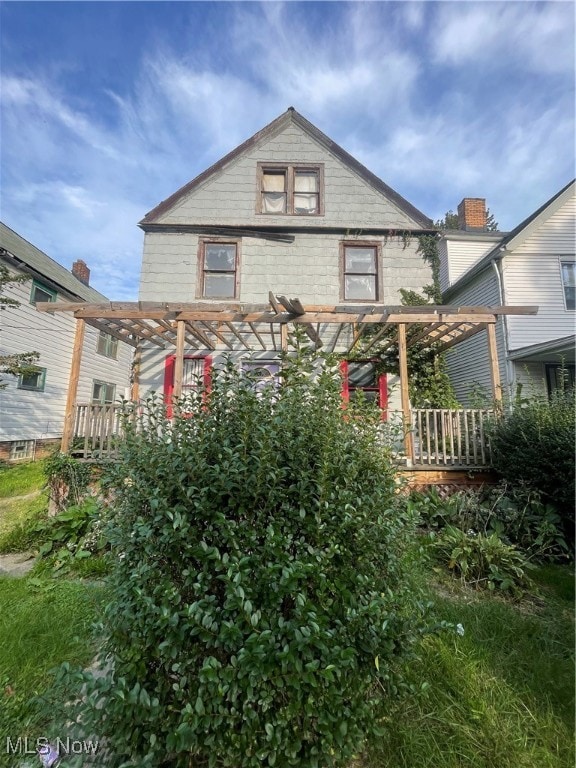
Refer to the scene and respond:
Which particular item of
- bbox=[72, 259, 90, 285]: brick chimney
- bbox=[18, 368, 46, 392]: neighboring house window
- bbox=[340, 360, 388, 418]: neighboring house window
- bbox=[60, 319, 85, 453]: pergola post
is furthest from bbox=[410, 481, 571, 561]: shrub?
bbox=[72, 259, 90, 285]: brick chimney

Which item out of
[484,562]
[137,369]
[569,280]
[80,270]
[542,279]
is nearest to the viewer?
[484,562]

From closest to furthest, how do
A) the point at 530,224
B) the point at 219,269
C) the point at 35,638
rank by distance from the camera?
the point at 35,638 < the point at 219,269 < the point at 530,224

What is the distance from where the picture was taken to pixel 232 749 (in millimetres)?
1464

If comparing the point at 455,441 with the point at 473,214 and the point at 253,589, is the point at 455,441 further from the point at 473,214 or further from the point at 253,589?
the point at 473,214

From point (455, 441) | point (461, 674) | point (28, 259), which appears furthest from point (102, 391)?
point (461, 674)

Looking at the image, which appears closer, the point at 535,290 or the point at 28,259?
the point at 535,290

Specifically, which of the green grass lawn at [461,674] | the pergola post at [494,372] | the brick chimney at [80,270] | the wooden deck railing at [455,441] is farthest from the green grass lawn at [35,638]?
the brick chimney at [80,270]

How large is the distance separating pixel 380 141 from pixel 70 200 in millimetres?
8326

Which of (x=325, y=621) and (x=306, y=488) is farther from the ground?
(x=306, y=488)

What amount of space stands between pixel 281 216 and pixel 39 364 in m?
9.26

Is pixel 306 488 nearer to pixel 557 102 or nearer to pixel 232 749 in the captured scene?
pixel 232 749

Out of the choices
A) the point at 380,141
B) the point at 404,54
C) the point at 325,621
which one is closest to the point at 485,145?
the point at 404,54

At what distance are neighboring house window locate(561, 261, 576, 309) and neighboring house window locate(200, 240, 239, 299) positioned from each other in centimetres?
978

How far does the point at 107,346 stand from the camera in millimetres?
15422
